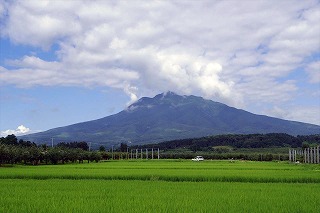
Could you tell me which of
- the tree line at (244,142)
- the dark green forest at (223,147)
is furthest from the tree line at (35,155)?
the tree line at (244,142)

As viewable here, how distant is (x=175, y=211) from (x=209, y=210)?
41.6 inches

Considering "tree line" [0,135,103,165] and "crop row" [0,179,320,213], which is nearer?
"crop row" [0,179,320,213]

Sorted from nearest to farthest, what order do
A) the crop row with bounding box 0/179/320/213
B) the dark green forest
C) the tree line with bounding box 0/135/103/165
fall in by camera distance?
1. the crop row with bounding box 0/179/320/213
2. the tree line with bounding box 0/135/103/165
3. the dark green forest

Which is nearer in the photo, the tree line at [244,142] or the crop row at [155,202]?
the crop row at [155,202]

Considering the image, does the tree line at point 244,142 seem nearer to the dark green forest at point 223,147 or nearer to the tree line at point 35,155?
the dark green forest at point 223,147

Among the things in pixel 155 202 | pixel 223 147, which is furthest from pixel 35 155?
pixel 223 147

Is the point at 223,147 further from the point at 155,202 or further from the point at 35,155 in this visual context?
the point at 155,202

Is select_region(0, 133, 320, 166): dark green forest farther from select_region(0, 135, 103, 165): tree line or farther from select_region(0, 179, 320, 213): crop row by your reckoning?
select_region(0, 179, 320, 213): crop row

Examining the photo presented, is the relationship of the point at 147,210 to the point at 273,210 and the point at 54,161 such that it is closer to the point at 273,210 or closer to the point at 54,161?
the point at 273,210

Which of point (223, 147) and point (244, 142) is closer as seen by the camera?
point (223, 147)

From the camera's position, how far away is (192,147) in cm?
16088

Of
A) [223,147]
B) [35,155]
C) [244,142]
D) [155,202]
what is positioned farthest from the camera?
[244,142]

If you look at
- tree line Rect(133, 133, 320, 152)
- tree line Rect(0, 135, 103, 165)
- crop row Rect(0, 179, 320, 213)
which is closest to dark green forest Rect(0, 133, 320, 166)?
tree line Rect(133, 133, 320, 152)

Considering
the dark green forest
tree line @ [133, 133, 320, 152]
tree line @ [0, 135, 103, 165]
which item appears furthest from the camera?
tree line @ [133, 133, 320, 152]
